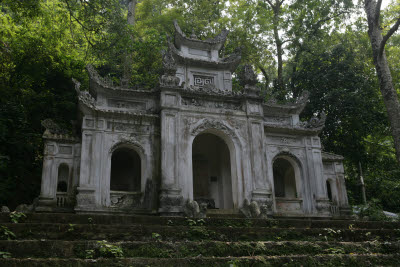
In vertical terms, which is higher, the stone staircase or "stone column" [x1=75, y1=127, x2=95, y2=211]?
"stone column" [x1=75, y1=127, x2=95, y2=211]

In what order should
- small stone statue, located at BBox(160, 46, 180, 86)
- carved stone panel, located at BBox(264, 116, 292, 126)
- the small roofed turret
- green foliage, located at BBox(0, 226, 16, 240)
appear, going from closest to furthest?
1. green foliage, located at BBox(0, 226, 16, 240)
2. small stone statue, located at BBox(160, 46, 180, 86)
3. carved stone panel, located at BBox(264, 116, 292, 126)
4. the small roofed turret

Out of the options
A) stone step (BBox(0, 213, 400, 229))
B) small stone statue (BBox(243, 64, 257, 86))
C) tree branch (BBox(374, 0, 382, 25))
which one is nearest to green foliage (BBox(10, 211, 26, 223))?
stone step (BBox(0, 213, 400, 229))

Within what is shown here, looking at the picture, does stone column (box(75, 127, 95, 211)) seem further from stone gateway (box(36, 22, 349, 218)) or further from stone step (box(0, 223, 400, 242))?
stone step (box(0, 223, 400, 242))

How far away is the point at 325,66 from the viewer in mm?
22016

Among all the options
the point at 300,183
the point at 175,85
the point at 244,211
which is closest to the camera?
the point at 244,211

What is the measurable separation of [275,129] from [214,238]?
7.95 m

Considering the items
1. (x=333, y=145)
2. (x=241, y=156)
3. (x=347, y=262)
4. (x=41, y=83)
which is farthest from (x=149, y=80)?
(x=347, y=262)

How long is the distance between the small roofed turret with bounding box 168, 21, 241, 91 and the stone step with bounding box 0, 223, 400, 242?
8529 mm

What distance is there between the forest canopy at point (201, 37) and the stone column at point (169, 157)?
94.6 inches

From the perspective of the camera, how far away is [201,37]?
24891mm

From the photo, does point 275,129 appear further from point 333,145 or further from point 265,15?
point 265,15

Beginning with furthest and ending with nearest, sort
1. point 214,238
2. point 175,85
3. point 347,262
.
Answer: point 175,85, point 214,238, point 347,262

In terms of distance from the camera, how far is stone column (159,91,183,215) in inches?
464

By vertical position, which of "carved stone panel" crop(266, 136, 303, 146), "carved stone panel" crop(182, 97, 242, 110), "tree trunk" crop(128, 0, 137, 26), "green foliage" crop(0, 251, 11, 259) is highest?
"tree trunk" crop(128, 0, 137, 26)
